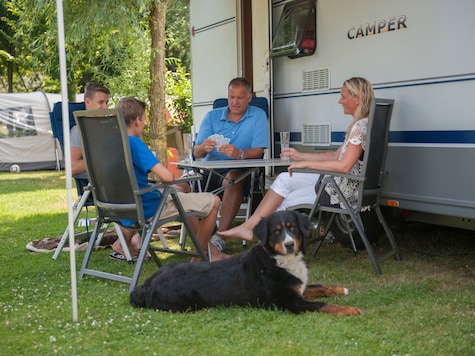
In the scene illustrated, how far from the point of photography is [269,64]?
18.9 feet

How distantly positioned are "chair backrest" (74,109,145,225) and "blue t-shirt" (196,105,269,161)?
5.15ft

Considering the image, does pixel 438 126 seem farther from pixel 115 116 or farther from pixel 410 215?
pixel 115 116

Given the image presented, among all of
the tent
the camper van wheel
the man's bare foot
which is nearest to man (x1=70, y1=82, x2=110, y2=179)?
the man's bare foot

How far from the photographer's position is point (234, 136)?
5477mm

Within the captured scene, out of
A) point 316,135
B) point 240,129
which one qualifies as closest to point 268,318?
point 316,135

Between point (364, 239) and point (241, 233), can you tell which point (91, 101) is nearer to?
point (241, 233)

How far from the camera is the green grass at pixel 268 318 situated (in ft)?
9.46

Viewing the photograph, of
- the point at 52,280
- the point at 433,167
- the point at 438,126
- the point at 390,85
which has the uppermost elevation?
the point at 390,85

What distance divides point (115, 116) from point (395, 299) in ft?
6.32

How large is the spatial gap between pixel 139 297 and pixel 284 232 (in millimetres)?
878

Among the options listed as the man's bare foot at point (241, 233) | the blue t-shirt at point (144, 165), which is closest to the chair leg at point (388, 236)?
the man's bare foot at point (241, 233)

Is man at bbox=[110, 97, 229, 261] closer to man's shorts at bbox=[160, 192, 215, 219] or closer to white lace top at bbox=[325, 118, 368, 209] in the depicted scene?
man's shorts at bbox=[160, 192, 215, 219]

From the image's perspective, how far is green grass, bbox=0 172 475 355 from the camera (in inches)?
114

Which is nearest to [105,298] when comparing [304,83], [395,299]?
[395,299]
